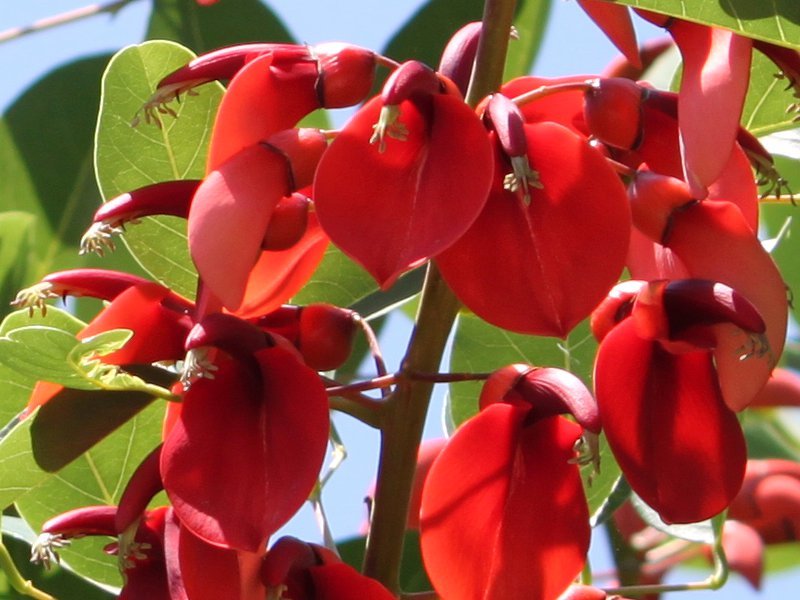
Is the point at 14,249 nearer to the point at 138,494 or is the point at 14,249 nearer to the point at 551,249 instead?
the point at 138,494

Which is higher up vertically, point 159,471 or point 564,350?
point 159,471

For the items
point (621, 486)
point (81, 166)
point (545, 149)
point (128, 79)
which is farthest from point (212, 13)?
point (545, 149)

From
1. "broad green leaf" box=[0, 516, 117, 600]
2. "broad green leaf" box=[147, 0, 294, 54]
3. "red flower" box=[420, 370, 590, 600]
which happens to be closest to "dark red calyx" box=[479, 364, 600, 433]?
"red flower" box=[420, 370, 590, 600]

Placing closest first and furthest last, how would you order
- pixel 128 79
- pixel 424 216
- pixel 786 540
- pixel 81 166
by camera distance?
pixel 424 216
pixel 128 79
pixel 81 166
pixel 786 540

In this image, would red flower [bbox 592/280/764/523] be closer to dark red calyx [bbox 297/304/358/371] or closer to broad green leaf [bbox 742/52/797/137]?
dark red calyx [bbox 297/304/358/371]

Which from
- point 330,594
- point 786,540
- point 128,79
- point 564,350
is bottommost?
point 786,540

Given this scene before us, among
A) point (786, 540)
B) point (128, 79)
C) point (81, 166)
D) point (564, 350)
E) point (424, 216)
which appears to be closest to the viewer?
point (424, 216)

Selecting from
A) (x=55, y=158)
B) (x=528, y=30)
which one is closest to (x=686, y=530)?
(x=528, y=30)

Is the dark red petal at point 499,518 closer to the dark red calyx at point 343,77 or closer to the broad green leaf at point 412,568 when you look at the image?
the dark red calyx at point 343,77

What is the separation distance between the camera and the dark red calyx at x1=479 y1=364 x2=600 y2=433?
0.75 m

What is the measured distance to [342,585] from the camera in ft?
2.54

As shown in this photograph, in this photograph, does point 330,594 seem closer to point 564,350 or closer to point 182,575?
point 182,575

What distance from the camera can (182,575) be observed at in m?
0.73

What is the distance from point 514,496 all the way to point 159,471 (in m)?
0.19
